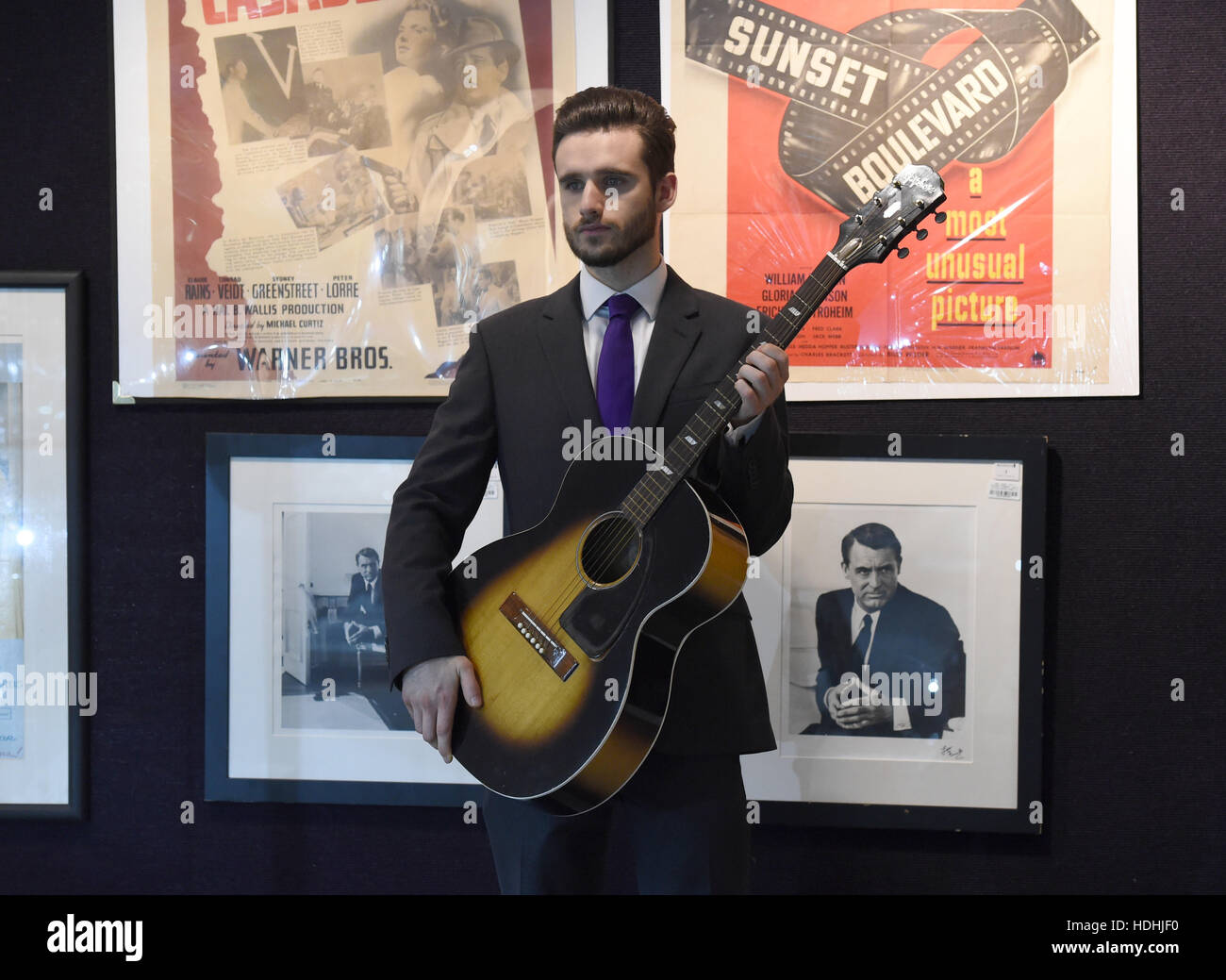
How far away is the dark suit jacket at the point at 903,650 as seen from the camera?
2408 mm

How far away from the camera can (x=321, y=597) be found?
2535 mm

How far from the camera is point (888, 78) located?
94.1 inches

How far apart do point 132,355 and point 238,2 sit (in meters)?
0.91

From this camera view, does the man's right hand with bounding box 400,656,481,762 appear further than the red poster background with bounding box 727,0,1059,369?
No

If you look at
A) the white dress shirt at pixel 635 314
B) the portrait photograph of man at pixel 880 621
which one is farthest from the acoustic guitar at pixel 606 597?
the portrait photograph of man at pixel 880 621

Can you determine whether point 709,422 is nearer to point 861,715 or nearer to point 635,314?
point 635,314

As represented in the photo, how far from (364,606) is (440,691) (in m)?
0.98

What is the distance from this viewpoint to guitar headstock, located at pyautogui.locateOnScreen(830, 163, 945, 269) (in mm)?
1617

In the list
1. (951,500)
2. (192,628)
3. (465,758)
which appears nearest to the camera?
(465,758)

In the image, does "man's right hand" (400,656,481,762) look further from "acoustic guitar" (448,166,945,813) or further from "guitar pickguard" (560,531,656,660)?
"guitar pickguard" (560,531,656,660)

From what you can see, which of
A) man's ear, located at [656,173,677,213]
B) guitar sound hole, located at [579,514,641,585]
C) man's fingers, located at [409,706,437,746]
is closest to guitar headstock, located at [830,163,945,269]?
man's ear, located at [656,173,677,213]

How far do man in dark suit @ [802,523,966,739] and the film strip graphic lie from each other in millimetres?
868

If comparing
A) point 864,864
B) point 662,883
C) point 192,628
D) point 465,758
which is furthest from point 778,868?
point 192,628

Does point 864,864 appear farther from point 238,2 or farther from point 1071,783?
point 238,2
